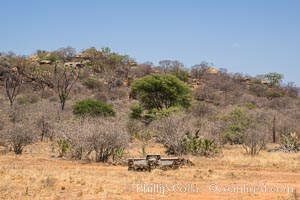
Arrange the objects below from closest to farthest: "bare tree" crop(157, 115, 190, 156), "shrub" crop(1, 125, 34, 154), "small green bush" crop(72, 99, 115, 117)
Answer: "shrub" crop(1, 125, 34, 154), "bare tree" crop(157, 115, 190, 156), "small green bush" crop(72, 99, 115, 117)

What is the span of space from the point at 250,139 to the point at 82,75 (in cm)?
4615

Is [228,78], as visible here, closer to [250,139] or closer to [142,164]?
[250,139]

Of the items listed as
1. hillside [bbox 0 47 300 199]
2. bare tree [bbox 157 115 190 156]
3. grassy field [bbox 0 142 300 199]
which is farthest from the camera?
bare tree [bbox 157 115 190 156]

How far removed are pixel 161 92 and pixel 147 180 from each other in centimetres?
2781

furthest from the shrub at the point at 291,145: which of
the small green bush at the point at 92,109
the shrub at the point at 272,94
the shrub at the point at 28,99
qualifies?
the shrub at the point at 272,94

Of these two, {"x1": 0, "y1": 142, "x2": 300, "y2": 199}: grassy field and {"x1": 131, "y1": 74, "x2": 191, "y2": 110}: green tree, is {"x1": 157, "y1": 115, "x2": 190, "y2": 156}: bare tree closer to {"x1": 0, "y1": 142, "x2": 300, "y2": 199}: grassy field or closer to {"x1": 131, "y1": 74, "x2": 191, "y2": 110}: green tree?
{"x1": 0, "y1": 142, "x2": 300, "y2": 199}: grassy field

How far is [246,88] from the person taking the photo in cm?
6838

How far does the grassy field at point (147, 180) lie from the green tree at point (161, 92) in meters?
21.5

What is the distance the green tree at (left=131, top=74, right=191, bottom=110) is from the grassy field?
21.5 meters

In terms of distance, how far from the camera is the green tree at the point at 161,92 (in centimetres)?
4053

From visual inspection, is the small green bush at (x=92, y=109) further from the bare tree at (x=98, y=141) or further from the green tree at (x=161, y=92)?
the bare tree at (x=98, y=141)

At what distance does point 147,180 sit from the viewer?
530 inches

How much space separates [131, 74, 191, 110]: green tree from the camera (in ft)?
133

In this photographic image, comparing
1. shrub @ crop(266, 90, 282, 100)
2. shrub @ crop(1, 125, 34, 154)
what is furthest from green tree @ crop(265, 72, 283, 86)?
shrub @ crop(1, 125, 34, 154)
